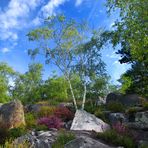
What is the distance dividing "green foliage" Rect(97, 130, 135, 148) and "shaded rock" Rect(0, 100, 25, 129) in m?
8.63

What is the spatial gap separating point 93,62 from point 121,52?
4.36 m

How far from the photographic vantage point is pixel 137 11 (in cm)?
1708

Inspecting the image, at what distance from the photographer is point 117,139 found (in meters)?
18.4

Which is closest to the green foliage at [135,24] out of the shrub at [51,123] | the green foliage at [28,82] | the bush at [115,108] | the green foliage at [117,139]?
the green foliage at [117,139]

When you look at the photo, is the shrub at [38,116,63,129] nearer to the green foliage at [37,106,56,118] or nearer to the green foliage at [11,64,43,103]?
the green foliage at [37,106,56,118]

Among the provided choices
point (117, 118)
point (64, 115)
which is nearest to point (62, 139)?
point (117, 118)

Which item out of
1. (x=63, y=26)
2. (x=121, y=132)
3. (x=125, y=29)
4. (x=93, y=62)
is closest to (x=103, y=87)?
(x=93, y=62)

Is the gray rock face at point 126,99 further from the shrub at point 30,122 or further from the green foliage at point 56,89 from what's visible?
the green foliage at point 56,89

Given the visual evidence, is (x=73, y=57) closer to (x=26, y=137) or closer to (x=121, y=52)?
(x=121, y=52)

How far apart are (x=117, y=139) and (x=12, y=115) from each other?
34.4 ft

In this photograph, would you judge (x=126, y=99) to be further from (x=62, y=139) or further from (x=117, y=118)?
(x=62, y=139)

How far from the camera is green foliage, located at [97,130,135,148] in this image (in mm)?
18150

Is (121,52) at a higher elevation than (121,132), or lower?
higher

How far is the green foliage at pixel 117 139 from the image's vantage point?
1815cm
